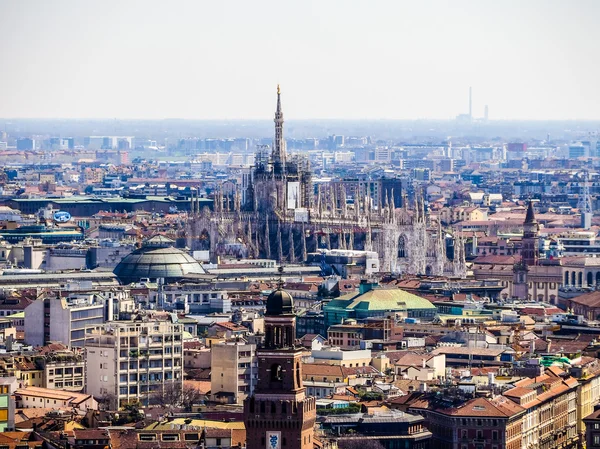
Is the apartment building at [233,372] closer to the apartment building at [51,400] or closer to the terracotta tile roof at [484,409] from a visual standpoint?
the apartment building at [51,400]

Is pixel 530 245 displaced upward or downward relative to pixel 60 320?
downward

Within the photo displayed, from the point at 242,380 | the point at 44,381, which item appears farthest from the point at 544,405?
the point at 44,381

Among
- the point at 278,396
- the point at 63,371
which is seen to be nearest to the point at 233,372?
the point at 63,371

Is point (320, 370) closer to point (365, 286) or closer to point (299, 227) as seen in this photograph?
point (365, 286)

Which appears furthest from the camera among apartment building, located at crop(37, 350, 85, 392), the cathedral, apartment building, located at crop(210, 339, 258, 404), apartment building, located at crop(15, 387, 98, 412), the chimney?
the cathedral

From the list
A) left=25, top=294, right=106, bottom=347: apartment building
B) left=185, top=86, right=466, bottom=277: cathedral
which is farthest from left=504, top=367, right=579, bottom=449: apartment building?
left=185, top=86, right=466, bottom=277: cathedral

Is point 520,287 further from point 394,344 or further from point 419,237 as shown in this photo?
point 394,344

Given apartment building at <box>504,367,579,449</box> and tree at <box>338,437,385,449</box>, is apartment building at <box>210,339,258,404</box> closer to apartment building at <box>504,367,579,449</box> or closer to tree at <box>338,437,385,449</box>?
apartment building at <box>504,367,579,449</box>
